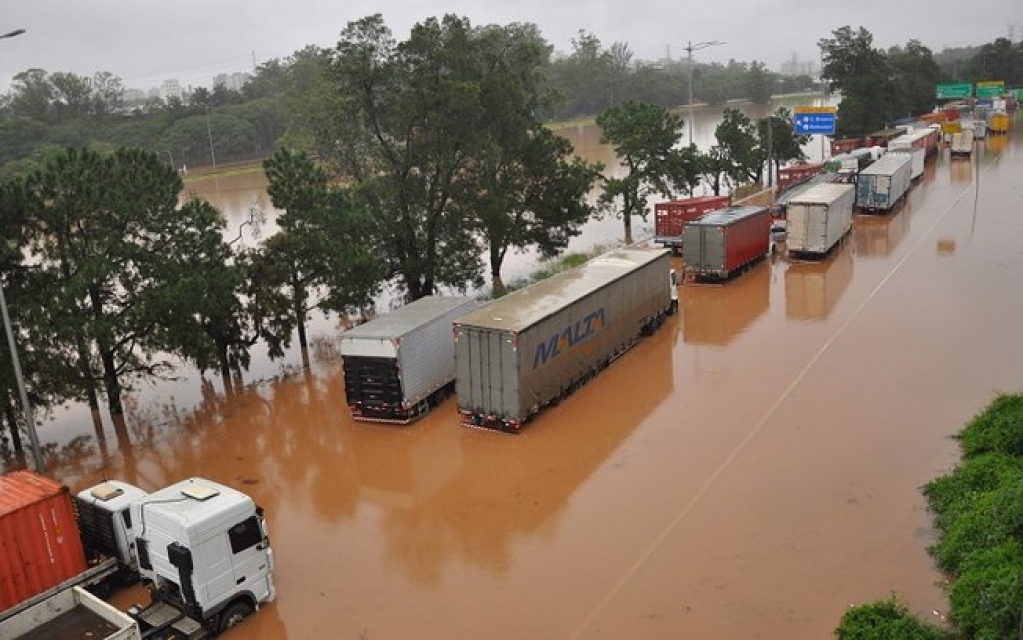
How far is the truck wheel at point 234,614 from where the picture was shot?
1230 centimetres

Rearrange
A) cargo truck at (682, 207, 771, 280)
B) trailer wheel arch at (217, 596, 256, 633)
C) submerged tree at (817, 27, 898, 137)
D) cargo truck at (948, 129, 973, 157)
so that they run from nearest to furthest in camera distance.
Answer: trailer wheel arch at (217, 596, 256, 633), cargo truck at (682, 207, 771, 280), cargo truck at (948, 129, 973, 157), submerged tree at (817, 27, 898, 137)

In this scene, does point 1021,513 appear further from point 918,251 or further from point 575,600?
point 918,251

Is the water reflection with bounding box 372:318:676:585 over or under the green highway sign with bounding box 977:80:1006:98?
under

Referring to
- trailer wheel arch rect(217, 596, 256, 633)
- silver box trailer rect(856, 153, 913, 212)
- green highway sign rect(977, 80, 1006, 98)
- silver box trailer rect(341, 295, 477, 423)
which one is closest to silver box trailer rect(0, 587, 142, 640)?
trailer wheel arch rect(217, 596, 256, 633)

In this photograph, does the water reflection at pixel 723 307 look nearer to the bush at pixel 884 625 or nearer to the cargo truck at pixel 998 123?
Result: the bush at pixel 884 625

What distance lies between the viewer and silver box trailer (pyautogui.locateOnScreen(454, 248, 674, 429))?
61.0ft

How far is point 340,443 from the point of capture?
19.6 meters

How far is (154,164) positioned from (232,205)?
1868 inches

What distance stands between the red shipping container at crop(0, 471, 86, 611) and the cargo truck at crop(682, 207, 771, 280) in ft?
79.2

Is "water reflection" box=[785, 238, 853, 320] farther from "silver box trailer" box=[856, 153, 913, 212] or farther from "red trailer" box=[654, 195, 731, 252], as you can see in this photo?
"silver box trailer" box=[856, 153, 913, 212]

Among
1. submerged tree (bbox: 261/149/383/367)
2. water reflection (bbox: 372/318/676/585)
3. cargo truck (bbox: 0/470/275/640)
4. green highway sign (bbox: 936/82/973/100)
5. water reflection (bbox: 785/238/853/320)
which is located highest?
green highway sign (bbox: 936/82/973/100)

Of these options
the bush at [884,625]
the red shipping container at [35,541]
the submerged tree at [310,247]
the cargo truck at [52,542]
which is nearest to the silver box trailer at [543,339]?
the submerged tree at [310,247]

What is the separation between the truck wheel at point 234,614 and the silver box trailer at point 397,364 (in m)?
7.64

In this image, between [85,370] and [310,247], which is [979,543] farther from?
[85,370]
